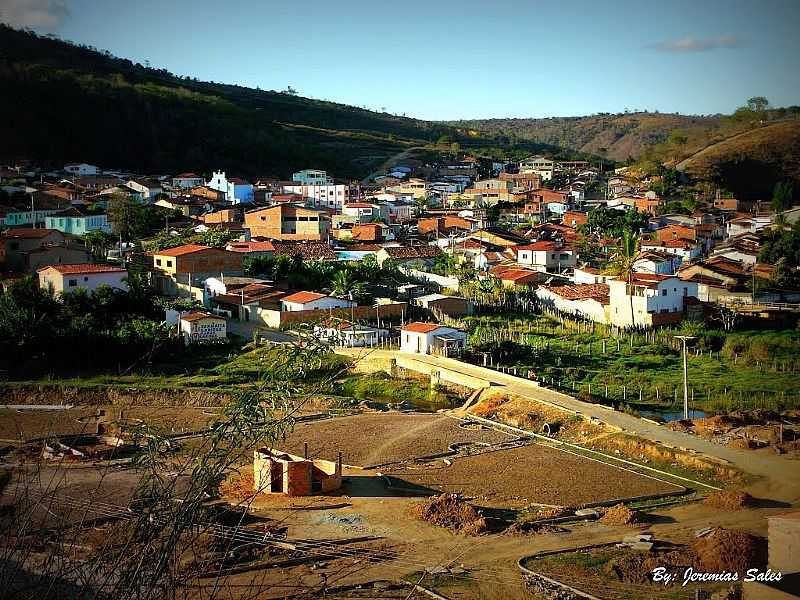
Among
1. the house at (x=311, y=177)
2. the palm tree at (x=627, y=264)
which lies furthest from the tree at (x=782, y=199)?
the house at (x=311, y=177)

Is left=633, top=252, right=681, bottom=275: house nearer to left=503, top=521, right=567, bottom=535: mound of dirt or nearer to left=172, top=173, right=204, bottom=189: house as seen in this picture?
left=503, top=521, right=567, bottom=535: mound of dirt

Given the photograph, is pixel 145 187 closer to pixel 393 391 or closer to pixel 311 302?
pixel 311 302

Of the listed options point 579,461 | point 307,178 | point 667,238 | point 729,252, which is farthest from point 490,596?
point 307,178

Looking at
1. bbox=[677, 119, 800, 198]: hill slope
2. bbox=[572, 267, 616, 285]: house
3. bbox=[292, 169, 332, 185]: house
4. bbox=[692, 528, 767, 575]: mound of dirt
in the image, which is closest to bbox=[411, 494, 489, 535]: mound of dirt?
bbox=[692, 528, 767, 575]: mound of dirt

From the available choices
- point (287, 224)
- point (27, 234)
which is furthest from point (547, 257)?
point (27, 234)

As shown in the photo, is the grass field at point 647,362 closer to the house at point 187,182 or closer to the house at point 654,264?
the house at point 654,264
